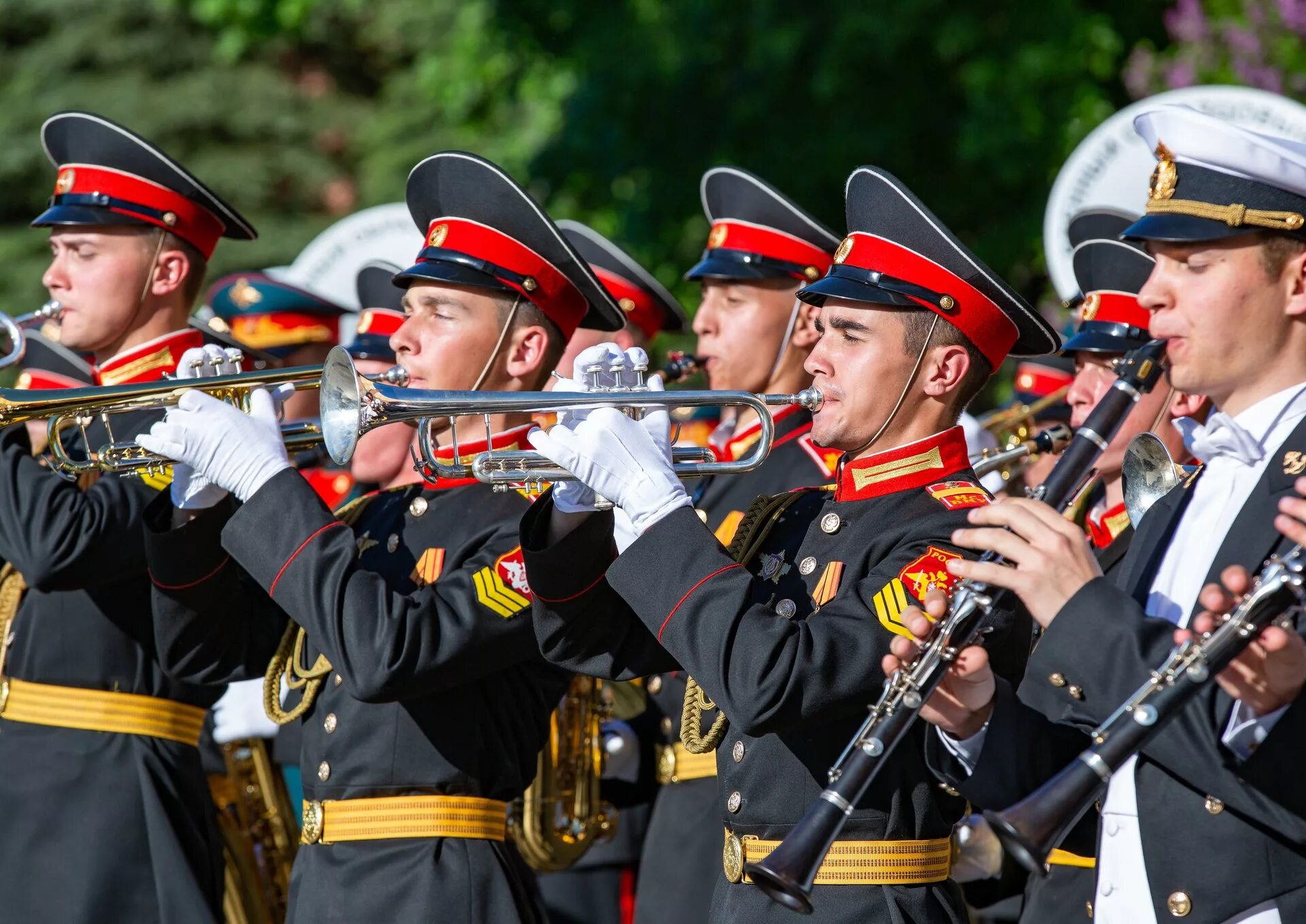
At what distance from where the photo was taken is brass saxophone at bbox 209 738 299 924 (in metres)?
6.53

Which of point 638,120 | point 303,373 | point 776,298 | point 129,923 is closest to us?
point 303,373

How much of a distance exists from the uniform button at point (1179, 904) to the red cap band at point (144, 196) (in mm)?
3868

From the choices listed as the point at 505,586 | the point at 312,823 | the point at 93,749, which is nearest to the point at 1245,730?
the point at 505,586

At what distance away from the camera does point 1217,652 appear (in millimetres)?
2826

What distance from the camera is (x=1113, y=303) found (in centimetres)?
546

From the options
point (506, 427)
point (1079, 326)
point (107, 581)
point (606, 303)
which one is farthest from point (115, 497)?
point (1079, 326)

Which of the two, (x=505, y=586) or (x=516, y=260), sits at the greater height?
(x=516, y=260)

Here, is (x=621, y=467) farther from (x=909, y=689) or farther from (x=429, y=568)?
(x=429, y=568)

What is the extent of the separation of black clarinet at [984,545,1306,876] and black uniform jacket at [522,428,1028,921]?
A: 708mm

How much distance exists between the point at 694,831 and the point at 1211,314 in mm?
2751

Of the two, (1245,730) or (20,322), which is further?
(20,322)

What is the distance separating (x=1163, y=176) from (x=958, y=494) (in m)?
0.84

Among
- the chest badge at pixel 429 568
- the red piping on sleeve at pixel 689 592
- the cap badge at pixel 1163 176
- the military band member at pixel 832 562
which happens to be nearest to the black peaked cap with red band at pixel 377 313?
the chest badge at pixel 429 568

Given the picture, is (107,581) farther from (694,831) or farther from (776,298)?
(776,298)
